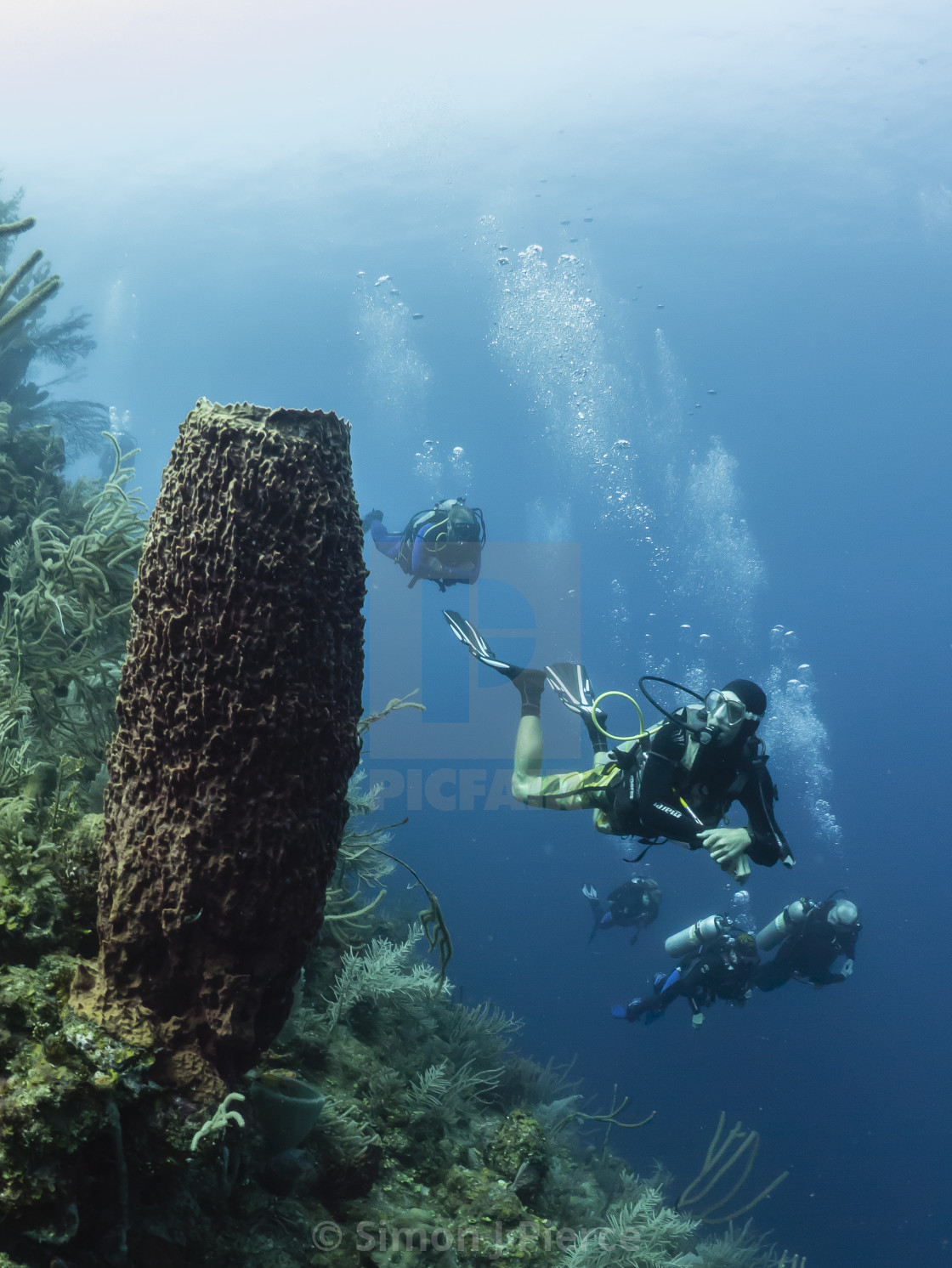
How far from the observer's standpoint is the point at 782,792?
49750 mm

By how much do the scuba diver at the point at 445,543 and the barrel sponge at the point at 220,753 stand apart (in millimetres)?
7558

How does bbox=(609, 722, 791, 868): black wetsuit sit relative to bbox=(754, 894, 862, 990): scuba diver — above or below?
above

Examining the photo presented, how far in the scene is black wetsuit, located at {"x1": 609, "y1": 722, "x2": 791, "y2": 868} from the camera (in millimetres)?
5012

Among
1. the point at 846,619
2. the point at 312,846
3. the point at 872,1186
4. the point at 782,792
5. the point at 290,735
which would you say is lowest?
the point at 872,1186

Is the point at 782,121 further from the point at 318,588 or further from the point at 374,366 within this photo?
the point at 374,366

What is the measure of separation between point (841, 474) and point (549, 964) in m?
58.9

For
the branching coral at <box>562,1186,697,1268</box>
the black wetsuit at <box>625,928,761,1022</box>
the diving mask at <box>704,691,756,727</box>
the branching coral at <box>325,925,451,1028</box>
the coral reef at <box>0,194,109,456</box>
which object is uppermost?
the coral reef at <box>0,194,109,456</box>

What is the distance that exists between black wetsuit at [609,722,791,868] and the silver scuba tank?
284 inches

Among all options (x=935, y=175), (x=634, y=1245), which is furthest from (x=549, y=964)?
(x=935, y=175)

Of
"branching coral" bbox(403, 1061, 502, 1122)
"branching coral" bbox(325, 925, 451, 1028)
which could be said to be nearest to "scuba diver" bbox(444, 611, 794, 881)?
"branching coral" bbox(325, 925, 451, 1028)

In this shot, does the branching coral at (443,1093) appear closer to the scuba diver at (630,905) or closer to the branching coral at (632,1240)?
the branching coral at (632,1240)

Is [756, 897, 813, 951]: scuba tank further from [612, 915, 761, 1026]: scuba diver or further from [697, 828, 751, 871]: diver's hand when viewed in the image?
[697, 828, 751, 871]: diver's hand

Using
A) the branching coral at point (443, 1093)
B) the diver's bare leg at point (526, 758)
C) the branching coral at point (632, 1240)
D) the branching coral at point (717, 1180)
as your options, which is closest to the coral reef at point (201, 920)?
the branching coral at point (443, 1093)

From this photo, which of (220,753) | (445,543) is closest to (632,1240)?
(220,753)
